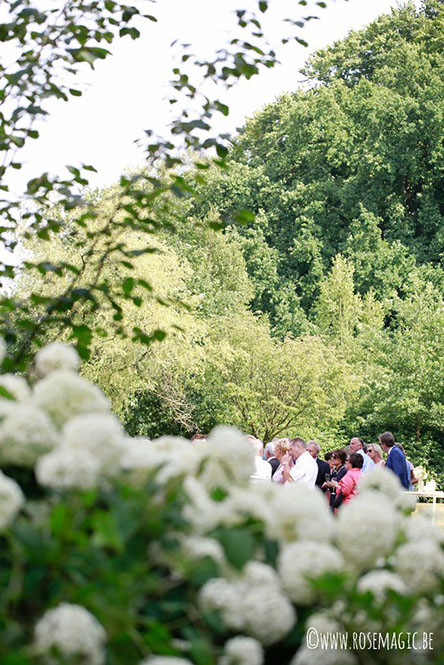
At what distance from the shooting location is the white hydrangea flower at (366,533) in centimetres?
155

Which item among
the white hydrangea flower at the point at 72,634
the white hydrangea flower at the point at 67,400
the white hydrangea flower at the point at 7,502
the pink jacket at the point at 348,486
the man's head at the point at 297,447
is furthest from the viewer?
the man's head at the point at 297,447

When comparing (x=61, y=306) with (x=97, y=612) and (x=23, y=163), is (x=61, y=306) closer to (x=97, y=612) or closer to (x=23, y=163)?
(x=23, y=163)

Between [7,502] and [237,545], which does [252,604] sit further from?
[7,502]

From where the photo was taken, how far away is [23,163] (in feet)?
14.0

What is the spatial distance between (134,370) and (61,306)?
27181 millimetres

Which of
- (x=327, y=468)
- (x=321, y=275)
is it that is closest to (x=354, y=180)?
(x=321, y=275)

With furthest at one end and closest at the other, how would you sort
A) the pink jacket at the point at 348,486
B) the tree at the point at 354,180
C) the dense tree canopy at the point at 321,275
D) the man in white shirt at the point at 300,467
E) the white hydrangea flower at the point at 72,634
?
the tree at the point at 354,180
the dense tree canopy at the point at 321,275
the man in white shirt at the point at 300,467
the pink jacket at the point at 348,486
the white hydrangea flower at the point at 72,634

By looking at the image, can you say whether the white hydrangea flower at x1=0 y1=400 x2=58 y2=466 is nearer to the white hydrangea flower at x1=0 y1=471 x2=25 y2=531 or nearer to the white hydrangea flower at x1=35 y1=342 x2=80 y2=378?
the white hydrangea flower at x1=0 y1=471 x2=25 y2=531

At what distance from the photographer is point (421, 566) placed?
1605 millimetres

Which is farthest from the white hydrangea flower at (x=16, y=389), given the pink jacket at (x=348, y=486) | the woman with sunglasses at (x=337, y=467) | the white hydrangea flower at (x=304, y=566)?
the woman with sunglasses at (x=337, y=467)

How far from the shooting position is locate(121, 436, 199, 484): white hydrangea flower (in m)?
1.57

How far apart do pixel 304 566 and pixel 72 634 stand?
406 mm

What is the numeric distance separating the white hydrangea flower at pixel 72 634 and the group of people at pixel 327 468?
804cm

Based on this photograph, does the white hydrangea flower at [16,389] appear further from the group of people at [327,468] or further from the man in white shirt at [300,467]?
the man in white shirt at [300,467]
